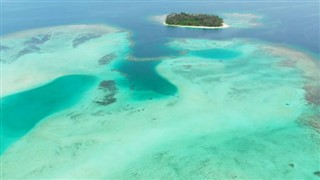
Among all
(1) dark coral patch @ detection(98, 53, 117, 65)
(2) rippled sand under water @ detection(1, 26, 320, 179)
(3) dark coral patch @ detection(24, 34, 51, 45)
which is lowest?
(2) rippled sand under water @ detection(1, 26, 320, 179)

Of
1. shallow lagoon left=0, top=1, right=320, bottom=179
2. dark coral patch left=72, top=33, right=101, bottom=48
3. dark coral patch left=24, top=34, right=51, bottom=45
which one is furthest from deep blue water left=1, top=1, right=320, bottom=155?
dark coral patch left=24, top=34, right=51, bottom=45

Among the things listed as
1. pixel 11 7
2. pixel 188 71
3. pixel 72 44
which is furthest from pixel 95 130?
pixel 11 7

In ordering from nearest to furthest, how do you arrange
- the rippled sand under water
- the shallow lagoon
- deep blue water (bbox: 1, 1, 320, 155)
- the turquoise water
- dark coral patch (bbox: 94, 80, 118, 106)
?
the rippled sand under water → the shallow lagoon → deep blue water (bbox: 1, 1, 320, 155) → dark coral patch (bbox: 94, 80, 118, 106) → the turquoise water

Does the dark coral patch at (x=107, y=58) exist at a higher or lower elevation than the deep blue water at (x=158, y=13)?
lower

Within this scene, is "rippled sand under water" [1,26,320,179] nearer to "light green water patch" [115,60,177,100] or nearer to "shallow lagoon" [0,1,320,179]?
"shallow lagoon" [0,1,320,179]

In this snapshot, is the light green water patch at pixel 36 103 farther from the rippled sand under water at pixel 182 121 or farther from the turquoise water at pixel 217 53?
the turquoise water at pixel 217 53

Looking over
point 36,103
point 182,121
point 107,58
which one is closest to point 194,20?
point 107,58

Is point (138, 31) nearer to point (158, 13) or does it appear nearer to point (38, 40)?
point (158, 13)

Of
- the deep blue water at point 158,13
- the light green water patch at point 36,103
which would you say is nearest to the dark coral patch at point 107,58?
the deep blue water at point 158,13
